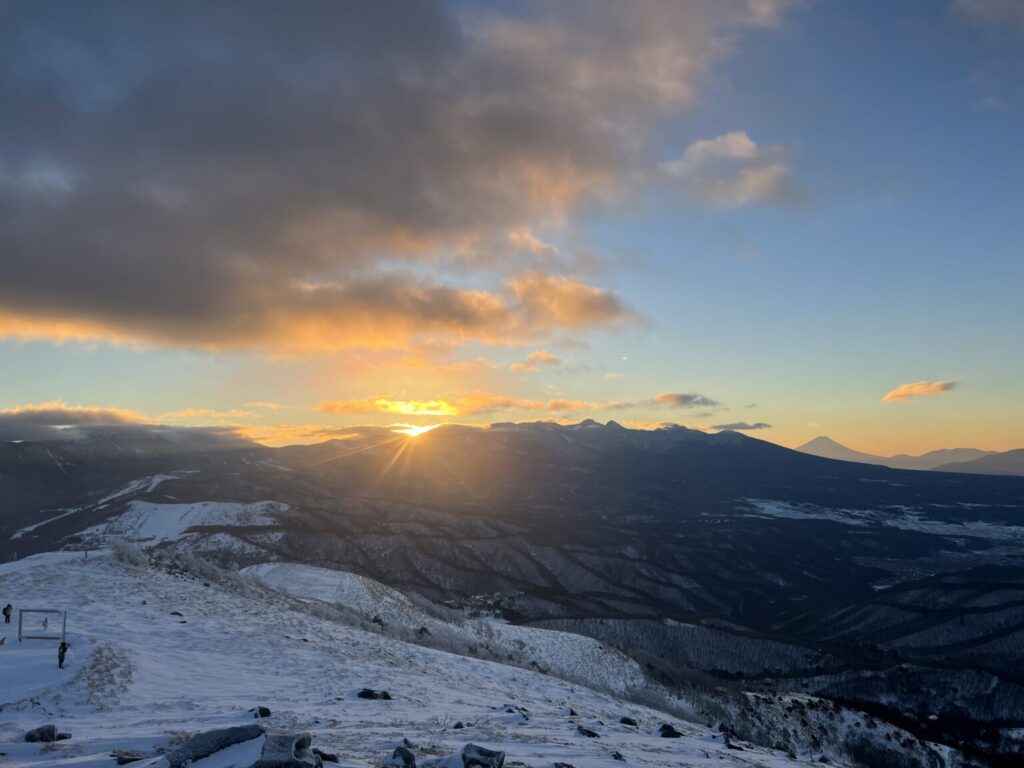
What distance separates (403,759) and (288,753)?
3193 millimetres

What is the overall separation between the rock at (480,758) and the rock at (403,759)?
1.22 m

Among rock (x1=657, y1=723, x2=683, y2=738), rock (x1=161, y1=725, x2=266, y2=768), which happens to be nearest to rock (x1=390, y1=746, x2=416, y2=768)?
rock (x1=161, y1=725, x2=266, y2=768)

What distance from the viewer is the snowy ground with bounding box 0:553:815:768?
675 inches

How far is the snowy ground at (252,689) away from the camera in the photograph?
17.1 metres

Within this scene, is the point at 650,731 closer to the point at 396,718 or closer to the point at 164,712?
the point at 396,718

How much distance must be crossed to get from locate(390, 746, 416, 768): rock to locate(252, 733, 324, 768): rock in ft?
6.91

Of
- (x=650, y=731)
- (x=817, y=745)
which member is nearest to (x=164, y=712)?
(x=650, y=731)

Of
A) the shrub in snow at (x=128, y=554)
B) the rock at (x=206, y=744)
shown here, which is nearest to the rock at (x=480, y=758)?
the rock at (x=206, y=744)

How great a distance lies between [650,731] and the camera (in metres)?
28.4

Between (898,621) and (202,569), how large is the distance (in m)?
139

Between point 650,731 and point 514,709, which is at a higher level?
point 514,709

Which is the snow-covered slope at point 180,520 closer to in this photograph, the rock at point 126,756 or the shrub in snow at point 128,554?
the shrub in snow at point 128,554

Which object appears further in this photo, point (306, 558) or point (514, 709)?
point (306, 558)

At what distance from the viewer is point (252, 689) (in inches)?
962
